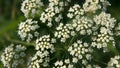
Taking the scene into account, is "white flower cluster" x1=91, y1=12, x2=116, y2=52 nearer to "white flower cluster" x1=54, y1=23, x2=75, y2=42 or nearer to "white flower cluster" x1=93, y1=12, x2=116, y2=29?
"white flower cluster" x1=93, y1=12, x2=116, y2=29

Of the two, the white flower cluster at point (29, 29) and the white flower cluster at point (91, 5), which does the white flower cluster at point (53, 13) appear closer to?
the white flower cluster at point (29, 29)

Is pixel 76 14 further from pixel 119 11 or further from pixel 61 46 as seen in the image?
pixel 119 11

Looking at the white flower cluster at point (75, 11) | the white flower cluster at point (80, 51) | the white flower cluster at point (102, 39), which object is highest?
the white flower cluster at point (75, 11)


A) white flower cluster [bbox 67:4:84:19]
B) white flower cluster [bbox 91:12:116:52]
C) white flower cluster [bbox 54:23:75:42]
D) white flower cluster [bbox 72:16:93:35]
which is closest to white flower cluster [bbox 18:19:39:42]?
white flower cluster [bbox 54:23:75:42]

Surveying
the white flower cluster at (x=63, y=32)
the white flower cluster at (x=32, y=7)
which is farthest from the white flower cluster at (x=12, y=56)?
the white flower cluster at (x=63, y=32)

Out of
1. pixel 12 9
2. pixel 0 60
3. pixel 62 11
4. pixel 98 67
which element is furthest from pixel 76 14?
pixel 12 9

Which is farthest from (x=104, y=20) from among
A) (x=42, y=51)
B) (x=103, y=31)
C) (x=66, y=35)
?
(x=42, y=51)
